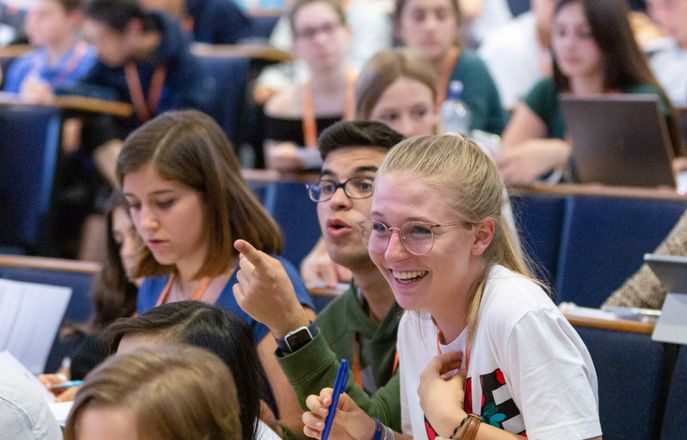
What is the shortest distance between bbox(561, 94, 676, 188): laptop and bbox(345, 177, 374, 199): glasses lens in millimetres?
1277

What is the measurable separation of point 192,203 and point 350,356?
0.50 m

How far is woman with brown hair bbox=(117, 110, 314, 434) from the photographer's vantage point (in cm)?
237

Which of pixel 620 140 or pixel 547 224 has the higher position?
pixel 620 140

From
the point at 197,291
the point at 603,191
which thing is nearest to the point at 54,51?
the point at 603,191

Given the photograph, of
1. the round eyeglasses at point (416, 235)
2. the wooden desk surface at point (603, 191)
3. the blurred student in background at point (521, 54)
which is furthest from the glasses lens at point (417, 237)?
the blurred student in background at point (521, 54)

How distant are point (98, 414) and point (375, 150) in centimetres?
108

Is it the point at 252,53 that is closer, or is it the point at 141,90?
the point at 141,90

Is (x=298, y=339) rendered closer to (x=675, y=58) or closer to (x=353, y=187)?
(x=353, y=187)

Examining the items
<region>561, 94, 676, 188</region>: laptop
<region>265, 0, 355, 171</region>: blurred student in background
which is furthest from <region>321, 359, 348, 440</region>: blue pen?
<region>265, 0, 355, 171</region>: blurred student in background

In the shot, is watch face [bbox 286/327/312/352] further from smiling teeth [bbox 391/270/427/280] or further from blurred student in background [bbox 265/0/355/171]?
blurred student in background [bbox 265/0/355/171]

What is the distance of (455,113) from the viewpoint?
3789mm

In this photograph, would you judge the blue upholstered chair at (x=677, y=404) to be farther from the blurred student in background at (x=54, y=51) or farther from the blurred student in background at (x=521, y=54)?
the blurred student in background at (x=54, y=51)

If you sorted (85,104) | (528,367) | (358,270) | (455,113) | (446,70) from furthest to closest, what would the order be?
(85,104) < (446,70) < (455,113) < (358,270) < (528,367)

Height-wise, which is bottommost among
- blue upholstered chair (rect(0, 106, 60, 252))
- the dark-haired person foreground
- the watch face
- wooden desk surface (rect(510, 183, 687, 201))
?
blue upholstered chair (rect(0, 106, 60, 252))
